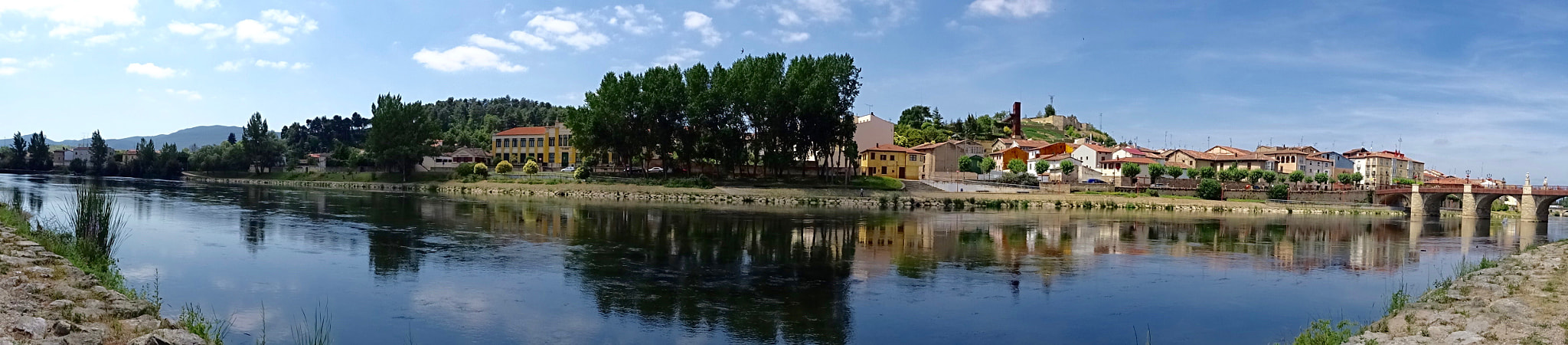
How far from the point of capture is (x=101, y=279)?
13328mm

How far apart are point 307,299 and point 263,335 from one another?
3432 mm

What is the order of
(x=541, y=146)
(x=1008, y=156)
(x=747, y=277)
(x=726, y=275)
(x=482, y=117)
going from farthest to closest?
(x=482, y=117) → (x=1008, y=156) → (x=541, y=146) → (x=726, y=275) → (x=747, y=277)

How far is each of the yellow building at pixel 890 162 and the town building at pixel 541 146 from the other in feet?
97.8

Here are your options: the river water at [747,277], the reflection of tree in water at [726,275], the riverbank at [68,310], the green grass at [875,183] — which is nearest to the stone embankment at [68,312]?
the riverbank at [68,310]

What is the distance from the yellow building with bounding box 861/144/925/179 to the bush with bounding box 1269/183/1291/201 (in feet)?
97.6

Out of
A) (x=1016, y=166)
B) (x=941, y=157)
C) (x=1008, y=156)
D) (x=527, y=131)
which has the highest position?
(x=527, y=131)

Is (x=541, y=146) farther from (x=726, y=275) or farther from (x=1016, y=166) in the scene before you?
(x=726, y=275)

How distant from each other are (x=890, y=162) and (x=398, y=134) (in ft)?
140

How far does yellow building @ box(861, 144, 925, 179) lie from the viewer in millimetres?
81812

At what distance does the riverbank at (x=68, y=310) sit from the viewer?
8.84 m

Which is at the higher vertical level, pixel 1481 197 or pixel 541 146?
pixel 541 146

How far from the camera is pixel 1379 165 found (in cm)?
10175

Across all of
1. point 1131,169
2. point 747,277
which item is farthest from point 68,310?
point 1131,169

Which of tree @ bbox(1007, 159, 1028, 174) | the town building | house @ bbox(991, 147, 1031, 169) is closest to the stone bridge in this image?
tree @ bbox(1007, 159, 1028, 174)
